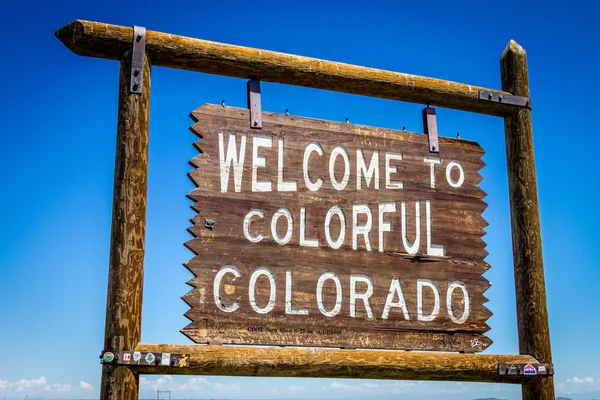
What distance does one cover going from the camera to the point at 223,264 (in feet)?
21.6

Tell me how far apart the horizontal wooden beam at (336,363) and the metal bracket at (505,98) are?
2.58 meters

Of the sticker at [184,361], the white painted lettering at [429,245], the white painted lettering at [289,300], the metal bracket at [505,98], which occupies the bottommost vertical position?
the sticker at [184,361]

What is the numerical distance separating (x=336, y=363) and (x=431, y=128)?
255 centimetres

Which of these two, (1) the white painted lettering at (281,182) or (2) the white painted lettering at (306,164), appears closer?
(1) the white painted lettering at (281,182)

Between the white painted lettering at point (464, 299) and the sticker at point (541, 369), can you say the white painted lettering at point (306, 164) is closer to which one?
the white painted lettering at point (464, 299)

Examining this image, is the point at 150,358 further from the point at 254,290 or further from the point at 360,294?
the point at 360,294

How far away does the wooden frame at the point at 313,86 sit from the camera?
20.6ft

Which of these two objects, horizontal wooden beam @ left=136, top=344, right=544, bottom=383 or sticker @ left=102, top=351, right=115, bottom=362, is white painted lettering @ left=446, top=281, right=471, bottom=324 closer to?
horizontal wooden beam @ left=136, top=344, right=544, bottom=383

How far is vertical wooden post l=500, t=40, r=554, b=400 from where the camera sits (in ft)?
24.8

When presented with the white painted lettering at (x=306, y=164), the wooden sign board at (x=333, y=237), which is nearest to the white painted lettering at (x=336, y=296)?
the wooden sign board at (x=333, y=237)

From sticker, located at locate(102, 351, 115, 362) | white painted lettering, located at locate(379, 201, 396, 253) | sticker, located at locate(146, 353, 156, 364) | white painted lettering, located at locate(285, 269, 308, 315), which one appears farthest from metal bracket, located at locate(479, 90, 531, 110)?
sticker, located at locate(102, 351, 115, 362)

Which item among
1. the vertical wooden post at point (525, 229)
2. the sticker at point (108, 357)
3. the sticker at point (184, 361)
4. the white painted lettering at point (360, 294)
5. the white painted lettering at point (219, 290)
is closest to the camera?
the sticker at point (108, 357)

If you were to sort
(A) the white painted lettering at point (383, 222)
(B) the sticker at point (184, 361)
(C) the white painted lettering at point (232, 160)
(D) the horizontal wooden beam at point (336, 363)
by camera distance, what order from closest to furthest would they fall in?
(B) the sticker at point (184, 361) < (D) the horizontal wooden beam at point (336, 363) < (C) the white painted lettering at point (232, 160) < (A) the white painted lettering at point (383, 222)

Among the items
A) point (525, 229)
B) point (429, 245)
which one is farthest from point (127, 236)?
point (525, 229)
